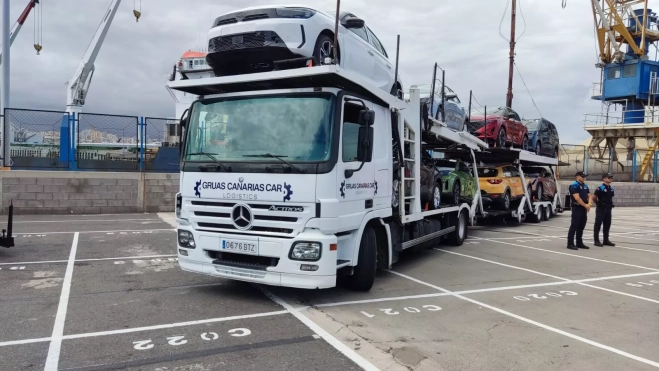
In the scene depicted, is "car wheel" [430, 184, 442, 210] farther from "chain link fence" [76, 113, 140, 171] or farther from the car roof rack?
"chain link fence" [76, 113, 140, 171]

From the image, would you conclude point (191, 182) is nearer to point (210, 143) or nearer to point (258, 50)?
point (210, 143)

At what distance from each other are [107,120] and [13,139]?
2.60m

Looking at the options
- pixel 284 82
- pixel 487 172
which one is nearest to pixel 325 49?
pixel 284 82

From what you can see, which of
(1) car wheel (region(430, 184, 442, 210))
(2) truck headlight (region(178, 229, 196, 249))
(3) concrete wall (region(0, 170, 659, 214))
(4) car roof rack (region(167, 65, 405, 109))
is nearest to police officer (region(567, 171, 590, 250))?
(1) car wheel (region(430, 184, 442, 210))

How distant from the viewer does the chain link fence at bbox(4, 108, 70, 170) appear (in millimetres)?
14695

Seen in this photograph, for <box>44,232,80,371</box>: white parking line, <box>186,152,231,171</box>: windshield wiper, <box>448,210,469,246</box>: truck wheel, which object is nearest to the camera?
<box>44,232,80,371</box>: white parking line

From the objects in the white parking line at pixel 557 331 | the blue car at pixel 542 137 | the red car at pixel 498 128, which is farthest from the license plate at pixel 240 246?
the blue car at pixel 542 137

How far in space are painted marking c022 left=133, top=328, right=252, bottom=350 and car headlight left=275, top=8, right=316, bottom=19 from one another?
4.02 meters

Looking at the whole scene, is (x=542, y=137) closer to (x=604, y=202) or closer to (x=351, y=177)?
(x=604, y=202)

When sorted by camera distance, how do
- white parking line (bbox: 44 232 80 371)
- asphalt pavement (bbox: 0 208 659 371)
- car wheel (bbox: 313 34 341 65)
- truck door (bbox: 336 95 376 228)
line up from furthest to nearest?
1. car wheel (bbox: 313 34 341 65)
2. truck door (bbox: 336 95 376 228)
3. asphalt pavement (bbox: 0 208 659 371)
4. white parking line (bbox: 44 232 80 371)

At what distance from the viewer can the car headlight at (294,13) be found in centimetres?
676

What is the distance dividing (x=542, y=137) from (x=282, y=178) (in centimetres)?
1527

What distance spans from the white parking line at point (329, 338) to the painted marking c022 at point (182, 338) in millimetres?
673

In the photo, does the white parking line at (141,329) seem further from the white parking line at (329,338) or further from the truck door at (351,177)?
the truck door at (351,177)
